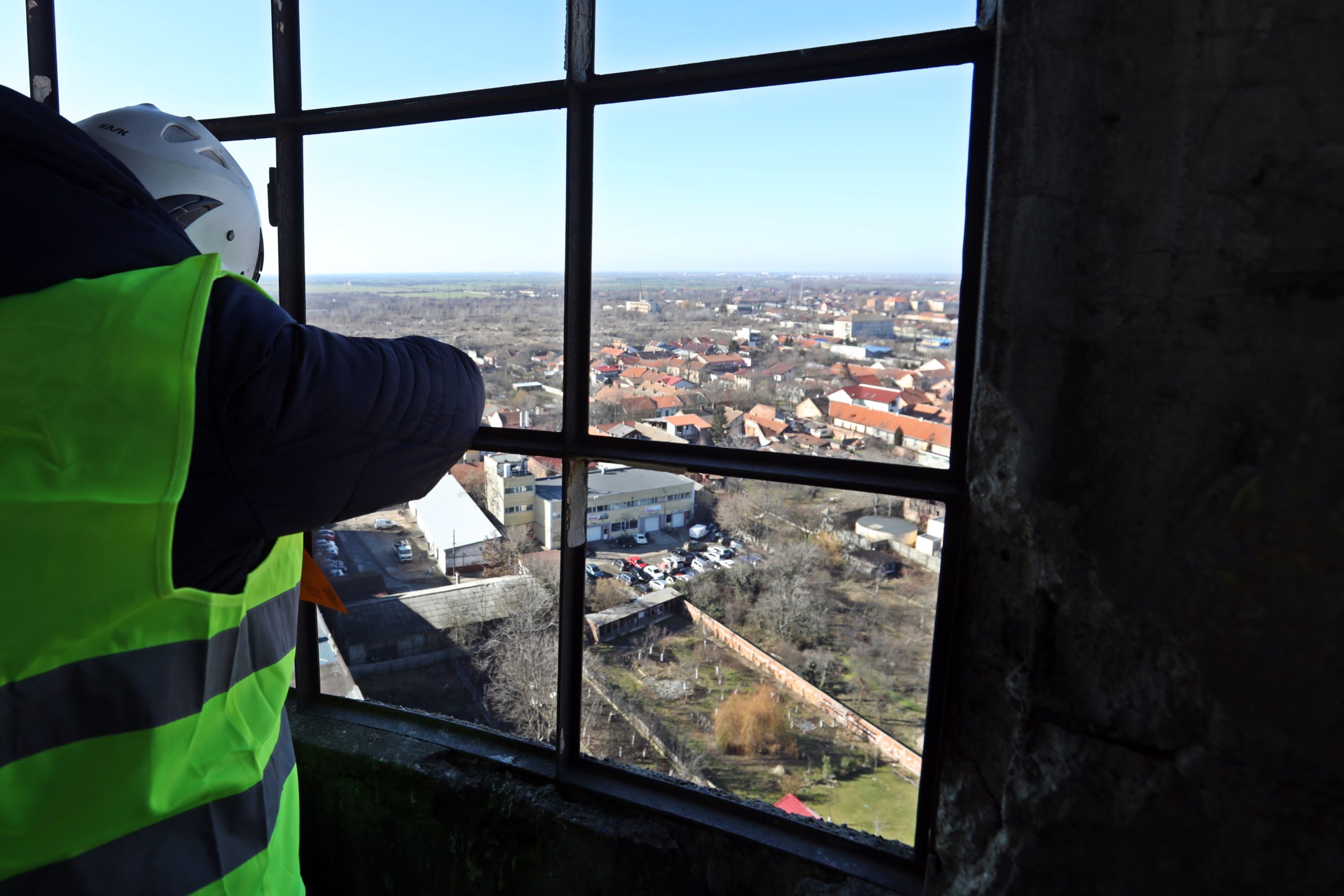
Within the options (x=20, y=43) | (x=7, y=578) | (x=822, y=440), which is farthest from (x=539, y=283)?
(x=20, y=43)

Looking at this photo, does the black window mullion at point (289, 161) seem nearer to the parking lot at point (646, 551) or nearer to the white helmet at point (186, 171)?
the white helmet at point (186, 171)

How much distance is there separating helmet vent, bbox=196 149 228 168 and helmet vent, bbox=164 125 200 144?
0.08ft

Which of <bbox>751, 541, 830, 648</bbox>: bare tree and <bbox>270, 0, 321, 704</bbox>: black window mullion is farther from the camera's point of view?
<bbox>270, 0, 321, 704</bbox>: black window mullion

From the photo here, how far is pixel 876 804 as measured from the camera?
1533 millimetres

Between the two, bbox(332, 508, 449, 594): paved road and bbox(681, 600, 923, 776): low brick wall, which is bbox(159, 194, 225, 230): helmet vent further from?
bbox(681, 600, 923, 776): low brick wall

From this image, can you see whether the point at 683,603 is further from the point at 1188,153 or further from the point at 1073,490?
the point at 1188,153

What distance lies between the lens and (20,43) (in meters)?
2.29

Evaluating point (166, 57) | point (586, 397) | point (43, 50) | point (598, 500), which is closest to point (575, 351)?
point (586, 397)

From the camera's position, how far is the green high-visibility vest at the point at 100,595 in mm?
753

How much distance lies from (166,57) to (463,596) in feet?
5.98

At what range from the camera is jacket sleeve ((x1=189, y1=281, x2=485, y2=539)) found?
82 cm

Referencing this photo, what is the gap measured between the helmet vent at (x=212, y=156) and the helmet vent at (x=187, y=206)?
0.30ft

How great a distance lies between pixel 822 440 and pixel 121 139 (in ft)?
→ 4.55

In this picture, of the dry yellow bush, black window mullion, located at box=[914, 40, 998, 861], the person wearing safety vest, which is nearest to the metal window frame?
black window mullion, located at box=[914, 40, 998, 861]
